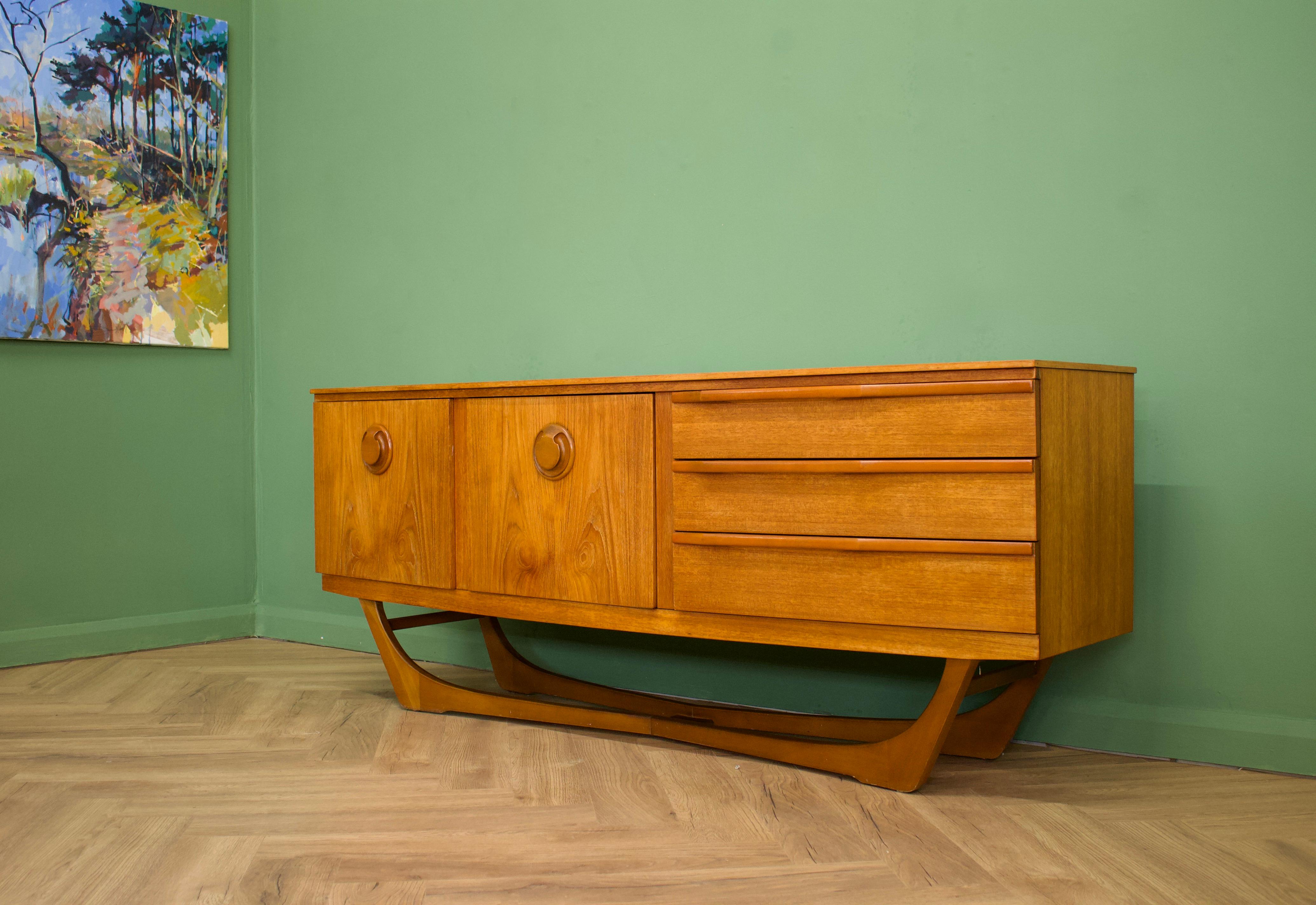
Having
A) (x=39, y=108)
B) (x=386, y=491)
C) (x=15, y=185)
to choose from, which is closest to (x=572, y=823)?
(x=386, y=491)

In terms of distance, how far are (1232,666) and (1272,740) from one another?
137 millimetres

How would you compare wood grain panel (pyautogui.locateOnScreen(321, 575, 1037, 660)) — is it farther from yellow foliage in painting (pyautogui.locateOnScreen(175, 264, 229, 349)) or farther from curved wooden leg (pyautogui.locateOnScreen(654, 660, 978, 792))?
yellow foliage in painting (pyautogui.locateOnScreen(175, 264, 229, 349))

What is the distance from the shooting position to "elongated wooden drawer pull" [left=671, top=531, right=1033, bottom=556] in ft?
5.10

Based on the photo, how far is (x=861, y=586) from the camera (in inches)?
65.7

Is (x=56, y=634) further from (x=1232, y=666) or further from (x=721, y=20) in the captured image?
(x=1232, y=666)

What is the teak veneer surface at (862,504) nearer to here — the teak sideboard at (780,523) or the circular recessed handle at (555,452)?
the teak sideboard at (780,523)

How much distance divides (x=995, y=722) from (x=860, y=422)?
68cm

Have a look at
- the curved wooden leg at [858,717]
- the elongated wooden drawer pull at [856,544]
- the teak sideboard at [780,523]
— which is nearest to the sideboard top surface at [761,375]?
the teak sideboard at [780,523]

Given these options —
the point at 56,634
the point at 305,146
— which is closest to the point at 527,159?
the point at 305,146

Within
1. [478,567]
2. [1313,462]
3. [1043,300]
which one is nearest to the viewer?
[1313,462]

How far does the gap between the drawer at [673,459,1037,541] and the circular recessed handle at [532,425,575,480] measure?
237mm

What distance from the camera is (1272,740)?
5.93 feet

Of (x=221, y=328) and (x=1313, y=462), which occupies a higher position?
(x=221, y=328)

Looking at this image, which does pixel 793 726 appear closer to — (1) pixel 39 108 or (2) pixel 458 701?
(2) pixel 458 701
